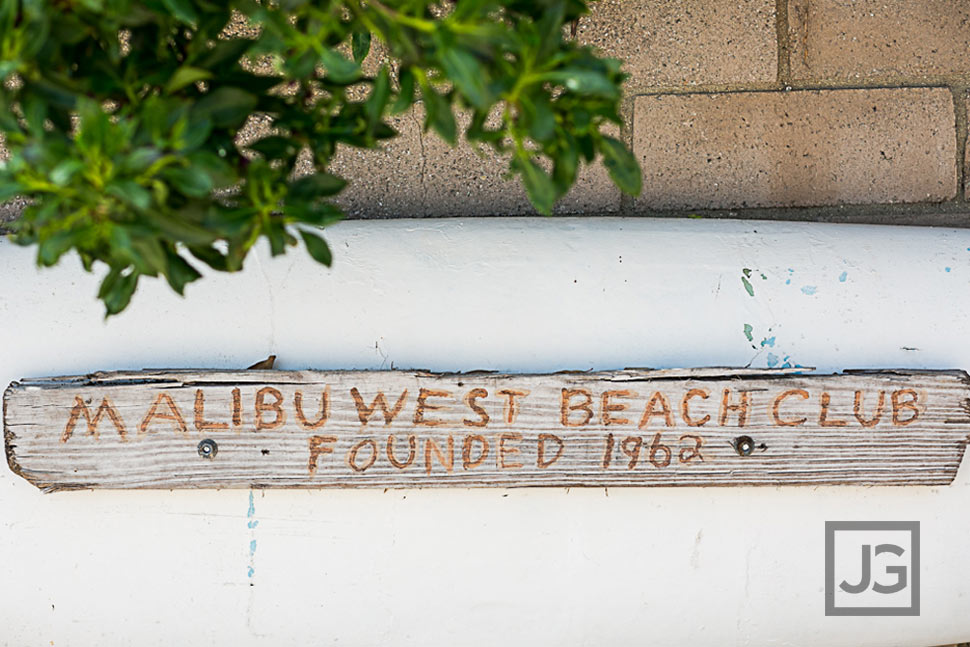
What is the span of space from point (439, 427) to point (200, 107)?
62 cm

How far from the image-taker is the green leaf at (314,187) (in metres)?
0.73

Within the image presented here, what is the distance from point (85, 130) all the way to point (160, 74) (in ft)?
0.49

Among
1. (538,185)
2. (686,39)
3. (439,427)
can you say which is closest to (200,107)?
(538,185)

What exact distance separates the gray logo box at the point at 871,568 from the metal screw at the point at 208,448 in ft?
2.84

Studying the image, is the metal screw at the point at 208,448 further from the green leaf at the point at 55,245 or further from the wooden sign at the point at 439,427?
the green leaf at the point at 55,245

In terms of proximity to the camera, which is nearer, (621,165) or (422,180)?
(621,165)

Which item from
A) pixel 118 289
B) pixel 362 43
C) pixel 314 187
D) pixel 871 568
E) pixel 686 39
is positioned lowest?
pixel 871 568

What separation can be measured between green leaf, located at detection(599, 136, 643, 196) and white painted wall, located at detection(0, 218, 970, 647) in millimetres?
530

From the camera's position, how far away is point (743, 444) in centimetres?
118

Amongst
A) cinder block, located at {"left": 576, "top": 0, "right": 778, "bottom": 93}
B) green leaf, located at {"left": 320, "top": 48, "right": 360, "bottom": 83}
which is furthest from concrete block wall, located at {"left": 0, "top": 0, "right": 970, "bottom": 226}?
green leaf, located at {"left": 320, "top": 48, "right": 360, "bottom": 83}

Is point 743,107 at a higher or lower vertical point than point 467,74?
higher

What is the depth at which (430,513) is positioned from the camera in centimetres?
119

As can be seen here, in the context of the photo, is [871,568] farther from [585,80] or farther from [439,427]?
[585,80]

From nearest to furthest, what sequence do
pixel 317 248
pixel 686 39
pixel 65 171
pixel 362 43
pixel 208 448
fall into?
pixel 65 171, pixel 317 248, pixel 362 43, pixel 208 448, pixel 686 39
